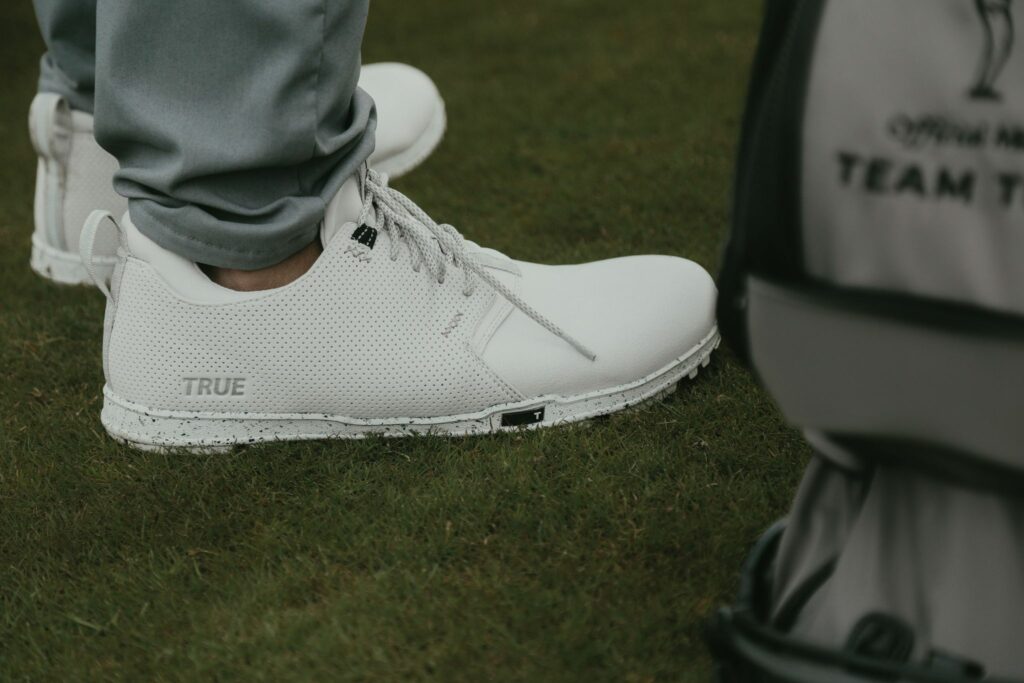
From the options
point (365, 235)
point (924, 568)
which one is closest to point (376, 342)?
point (365, 235)

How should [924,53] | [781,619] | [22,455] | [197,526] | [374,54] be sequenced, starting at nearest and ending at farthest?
[924,53], [781,619], [197,526], [22,455], [374,54]

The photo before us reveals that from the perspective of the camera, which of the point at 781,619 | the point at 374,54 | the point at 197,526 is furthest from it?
the point at 374,54

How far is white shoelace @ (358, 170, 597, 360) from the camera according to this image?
1.16 metres

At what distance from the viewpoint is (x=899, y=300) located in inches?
26.1

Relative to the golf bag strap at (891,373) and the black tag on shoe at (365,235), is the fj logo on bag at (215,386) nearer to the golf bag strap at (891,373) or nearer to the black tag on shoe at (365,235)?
the black tag on shoe at (365,235)

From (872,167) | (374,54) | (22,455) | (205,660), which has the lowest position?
(374,54)

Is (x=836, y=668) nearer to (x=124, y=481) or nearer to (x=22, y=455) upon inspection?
(x=124, y=481)

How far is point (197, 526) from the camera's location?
1048 mm

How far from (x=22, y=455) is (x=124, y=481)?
0.48ft

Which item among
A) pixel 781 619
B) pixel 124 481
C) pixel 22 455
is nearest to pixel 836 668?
pixel 781 619

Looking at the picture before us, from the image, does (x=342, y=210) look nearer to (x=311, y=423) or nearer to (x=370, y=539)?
(x=311, y=423)

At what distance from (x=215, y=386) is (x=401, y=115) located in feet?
2.42

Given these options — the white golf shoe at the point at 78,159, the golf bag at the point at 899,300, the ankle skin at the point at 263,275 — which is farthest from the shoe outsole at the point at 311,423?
the golf bag at the point at 899,300

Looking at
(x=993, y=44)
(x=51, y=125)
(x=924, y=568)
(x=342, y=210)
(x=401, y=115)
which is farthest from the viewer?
(x=401, y=115)
